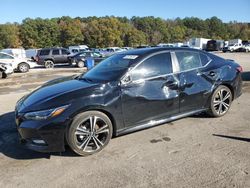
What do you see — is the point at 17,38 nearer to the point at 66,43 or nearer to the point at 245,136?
the point at 66,43

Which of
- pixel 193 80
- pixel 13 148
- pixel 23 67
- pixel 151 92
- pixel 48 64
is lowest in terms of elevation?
pixel 48 64

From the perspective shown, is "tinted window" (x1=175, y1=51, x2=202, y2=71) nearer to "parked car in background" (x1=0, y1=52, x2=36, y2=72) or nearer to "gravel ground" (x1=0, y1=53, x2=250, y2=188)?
"gravel ground" (x1=0, y1=53, x2=250, y2=188)

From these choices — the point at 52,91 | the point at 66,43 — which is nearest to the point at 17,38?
the point at 66,43

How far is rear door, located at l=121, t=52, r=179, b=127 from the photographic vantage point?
4.68 meters

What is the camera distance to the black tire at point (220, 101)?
5.78 meters

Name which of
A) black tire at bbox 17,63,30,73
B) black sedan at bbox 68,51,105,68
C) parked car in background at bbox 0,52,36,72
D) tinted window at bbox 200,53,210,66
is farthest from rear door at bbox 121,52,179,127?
black sedan at bbox 68,51,105,68

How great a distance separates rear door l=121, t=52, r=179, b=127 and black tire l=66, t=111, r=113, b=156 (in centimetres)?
39

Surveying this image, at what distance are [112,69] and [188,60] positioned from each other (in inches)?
58.6

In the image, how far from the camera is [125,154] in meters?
4.34

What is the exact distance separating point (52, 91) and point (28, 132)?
79cm

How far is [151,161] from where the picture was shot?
13.4ft

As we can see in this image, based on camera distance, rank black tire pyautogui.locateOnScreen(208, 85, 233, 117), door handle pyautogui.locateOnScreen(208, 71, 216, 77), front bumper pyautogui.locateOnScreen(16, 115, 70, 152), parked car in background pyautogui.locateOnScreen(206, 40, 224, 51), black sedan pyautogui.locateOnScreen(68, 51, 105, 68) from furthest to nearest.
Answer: parked car in background pyautogui.locateOnScreen(206, 40, 224, 51) < black sedan pyautogui.locateOnScreen(68, 51, 105, 68) < black tire pyautogui.locateOnScreen(208, 85, 233, 117) < door handle pyautogui.locateOnScreen(208, 71, 216, 77) < front bumper pyautogui.locateOnScreen(16, 115, 70, 152)

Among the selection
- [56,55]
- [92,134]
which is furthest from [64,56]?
[92,134]

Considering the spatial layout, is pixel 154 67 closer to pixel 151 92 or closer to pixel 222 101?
pixel 151 92
